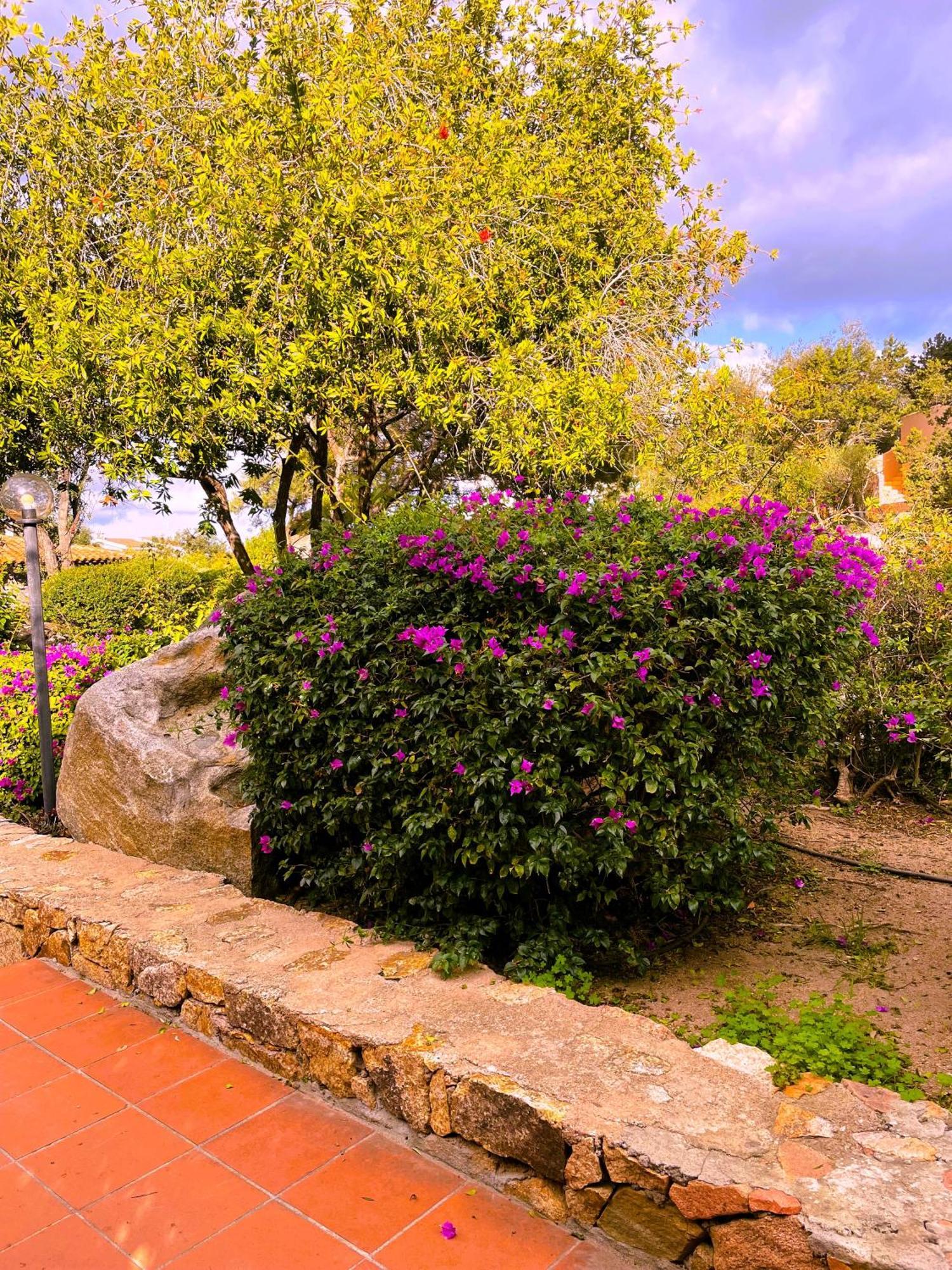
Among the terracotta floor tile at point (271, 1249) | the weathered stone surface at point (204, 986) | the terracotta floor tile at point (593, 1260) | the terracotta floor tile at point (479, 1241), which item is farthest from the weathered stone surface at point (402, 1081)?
the weathered stone surface at point (204, 986)

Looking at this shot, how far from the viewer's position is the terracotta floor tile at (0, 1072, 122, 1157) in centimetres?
258

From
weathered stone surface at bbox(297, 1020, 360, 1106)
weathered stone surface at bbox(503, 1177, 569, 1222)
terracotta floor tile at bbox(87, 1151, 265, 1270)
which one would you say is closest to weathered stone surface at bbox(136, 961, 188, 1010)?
weathered stone surface at bbox(297, 1020, 360, 1106)

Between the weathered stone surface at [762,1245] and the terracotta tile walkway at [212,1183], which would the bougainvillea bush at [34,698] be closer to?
the terracotta tile walkway at [212,1183]

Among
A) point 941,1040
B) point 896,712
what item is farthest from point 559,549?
point 896,712

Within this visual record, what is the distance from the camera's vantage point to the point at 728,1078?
7.58 ft

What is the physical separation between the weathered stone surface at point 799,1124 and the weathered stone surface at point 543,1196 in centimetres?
57

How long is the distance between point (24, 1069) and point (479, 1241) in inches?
70.8

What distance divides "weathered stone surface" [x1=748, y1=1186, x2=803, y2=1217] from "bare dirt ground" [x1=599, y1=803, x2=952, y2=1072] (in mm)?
1088

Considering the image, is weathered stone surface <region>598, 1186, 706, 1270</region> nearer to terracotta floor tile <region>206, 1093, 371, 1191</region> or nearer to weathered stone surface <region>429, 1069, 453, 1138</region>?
weathered stone surface <region>429, 1069, 453, 1138</region>

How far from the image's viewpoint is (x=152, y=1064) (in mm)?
2951

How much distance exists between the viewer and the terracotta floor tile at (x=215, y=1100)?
2.59 metres

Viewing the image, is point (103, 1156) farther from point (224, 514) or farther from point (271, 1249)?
point (224, 514)

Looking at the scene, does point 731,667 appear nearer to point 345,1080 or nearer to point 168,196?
point 345,1080

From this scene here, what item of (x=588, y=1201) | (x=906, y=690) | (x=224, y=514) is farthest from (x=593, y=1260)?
(x=224, y=514)
